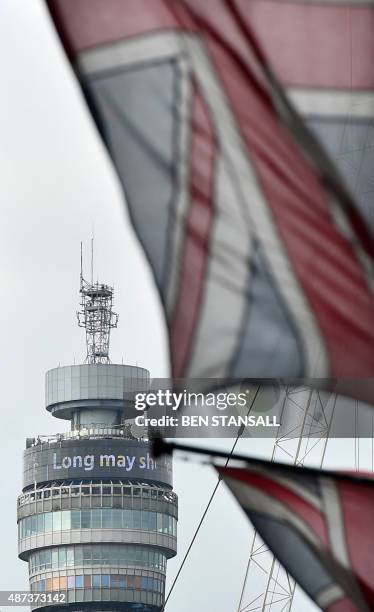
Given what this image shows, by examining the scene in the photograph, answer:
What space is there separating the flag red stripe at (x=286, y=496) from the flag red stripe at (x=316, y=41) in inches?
102

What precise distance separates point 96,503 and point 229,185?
178995 mm

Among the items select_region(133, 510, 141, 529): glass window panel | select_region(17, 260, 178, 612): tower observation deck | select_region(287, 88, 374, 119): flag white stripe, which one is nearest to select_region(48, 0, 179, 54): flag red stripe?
select_region(287, 88, 374, 119): flag white stripe

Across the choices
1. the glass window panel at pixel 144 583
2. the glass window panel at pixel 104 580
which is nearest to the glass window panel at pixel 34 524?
the glass window panel at pixel 104 580

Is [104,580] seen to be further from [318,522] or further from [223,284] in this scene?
[223,284]

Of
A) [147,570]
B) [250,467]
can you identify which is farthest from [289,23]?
[147,570]

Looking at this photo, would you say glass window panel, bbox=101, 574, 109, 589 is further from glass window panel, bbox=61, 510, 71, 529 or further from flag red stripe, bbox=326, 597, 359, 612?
flag red stripe, bbox=326, 597, 359, 612

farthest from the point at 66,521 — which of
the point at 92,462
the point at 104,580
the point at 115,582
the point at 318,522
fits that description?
the point at 318,522

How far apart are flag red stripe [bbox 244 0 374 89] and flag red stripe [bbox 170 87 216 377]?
2.07 feet

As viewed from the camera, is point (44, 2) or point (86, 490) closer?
point (44, 2)

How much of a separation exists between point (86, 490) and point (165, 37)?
7080 inches

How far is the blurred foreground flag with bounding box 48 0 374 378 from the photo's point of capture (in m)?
10.7

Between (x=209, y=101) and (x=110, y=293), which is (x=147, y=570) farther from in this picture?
(x=209, y=101)

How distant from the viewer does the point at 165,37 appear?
1082cm

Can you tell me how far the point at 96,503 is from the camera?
188125mm
